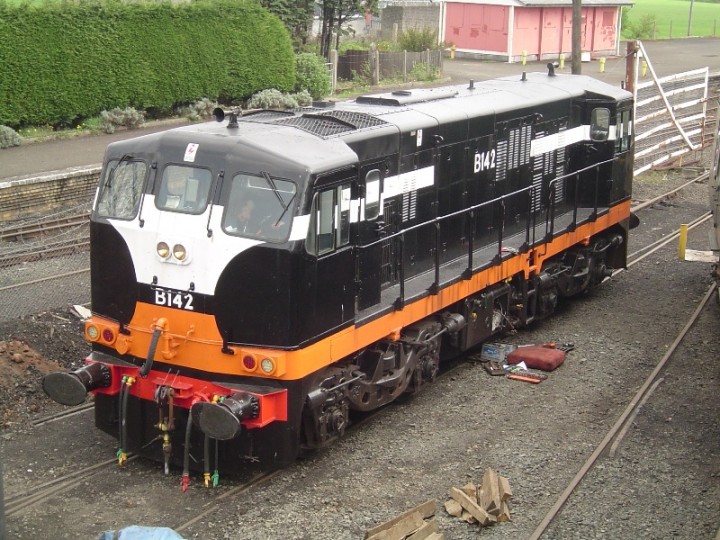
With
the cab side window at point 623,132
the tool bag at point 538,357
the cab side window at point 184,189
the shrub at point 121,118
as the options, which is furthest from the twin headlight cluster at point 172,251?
the shrub at point 121,118

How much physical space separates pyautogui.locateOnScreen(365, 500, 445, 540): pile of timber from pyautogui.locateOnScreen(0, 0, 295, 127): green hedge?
59.7 feet

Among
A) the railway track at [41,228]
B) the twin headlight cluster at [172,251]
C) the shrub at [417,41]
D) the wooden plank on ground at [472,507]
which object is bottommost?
the wooden plank on ground at [472,507]

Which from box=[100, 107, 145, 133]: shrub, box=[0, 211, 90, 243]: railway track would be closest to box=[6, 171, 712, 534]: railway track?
box=[0, 211, 90, 243]: railway track

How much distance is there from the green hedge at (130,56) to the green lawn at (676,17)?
3567cm

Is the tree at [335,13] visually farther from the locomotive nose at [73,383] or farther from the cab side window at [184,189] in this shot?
the locomotive nose at [73,383]

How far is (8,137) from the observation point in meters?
22.0

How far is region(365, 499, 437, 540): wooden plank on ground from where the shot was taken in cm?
745

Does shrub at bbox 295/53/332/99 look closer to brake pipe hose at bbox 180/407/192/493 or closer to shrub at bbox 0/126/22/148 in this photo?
shrub at bbox 0/126/22/148

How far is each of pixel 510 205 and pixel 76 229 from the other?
821 centimetres

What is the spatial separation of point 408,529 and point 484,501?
871mm

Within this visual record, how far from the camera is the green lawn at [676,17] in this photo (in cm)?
6278

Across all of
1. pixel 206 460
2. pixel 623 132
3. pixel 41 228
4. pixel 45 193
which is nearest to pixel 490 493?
pixel 206 460

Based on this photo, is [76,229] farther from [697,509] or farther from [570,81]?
[697,509]

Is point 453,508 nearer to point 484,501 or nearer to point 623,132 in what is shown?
point 484,501
